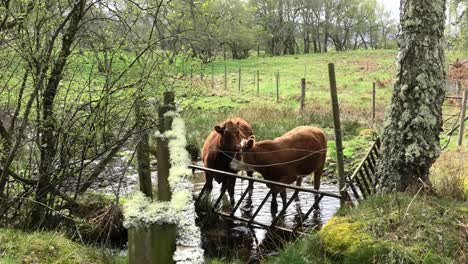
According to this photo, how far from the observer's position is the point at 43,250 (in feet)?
14.4

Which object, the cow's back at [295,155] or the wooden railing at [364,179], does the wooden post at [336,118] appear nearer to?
the wooden railing at [364,179]

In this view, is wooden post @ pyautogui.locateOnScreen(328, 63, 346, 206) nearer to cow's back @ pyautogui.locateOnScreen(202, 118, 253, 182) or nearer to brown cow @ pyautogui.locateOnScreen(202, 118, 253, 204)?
brown cow @ pyautogui.locateOnScreen(202, 118, 253, 204)

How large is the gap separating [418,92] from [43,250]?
4.43 m

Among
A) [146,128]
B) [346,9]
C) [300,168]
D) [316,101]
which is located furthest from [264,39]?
[146,128]

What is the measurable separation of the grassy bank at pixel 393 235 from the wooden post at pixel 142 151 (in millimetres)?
1550

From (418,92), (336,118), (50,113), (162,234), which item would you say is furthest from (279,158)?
(162,234)

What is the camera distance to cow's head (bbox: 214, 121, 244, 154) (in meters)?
8.22

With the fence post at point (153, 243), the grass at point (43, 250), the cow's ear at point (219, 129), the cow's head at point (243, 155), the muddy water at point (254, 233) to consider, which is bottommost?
the muddy water at point (254, 233)

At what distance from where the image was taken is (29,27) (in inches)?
197

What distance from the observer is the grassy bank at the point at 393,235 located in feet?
13.3

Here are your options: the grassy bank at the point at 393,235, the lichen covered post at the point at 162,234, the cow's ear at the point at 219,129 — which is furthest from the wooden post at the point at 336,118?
the lichen covered post at the point at 162,234

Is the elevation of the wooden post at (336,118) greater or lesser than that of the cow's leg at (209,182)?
greater

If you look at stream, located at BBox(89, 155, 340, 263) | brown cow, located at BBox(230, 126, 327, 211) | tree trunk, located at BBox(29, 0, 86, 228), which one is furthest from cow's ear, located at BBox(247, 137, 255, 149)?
tree trunk, located at BBox(29, 0, 86, 228)

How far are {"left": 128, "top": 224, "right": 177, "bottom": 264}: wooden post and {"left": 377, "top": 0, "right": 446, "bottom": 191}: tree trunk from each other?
4.25m
